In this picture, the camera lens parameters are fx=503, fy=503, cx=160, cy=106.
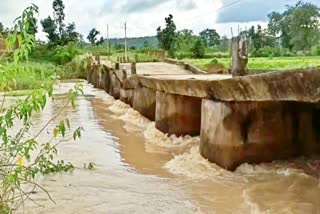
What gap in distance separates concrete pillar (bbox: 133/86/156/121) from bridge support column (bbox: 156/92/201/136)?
2307 millimetres

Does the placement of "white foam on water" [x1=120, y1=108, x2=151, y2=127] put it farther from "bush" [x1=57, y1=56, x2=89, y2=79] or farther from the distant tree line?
"bush" [x1=57, y1=56, x2=89, y2=79]

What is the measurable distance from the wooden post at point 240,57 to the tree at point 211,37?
34778 mm

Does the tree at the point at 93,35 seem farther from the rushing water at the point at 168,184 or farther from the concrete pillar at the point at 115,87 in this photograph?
the rushing water at the point at 168,184

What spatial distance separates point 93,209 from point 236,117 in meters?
2.76

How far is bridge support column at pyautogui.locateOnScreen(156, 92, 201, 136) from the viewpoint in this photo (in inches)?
408

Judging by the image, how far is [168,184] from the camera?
22.6 feet

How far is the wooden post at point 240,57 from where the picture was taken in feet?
26.4

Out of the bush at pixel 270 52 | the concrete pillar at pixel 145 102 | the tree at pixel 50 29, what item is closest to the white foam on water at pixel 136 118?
the concrete pillar at pixel 145 102

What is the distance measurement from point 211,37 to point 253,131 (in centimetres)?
3895

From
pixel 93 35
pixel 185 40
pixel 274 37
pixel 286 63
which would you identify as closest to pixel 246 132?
pixel 286 63

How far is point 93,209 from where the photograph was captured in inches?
222

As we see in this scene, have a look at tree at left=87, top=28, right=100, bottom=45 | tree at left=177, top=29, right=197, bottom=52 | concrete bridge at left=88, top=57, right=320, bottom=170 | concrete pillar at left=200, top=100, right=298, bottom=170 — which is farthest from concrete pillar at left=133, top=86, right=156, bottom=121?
tree at left=87, top=28, right=100, bottom=45

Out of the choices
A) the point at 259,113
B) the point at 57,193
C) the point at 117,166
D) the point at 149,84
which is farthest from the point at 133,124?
the point at 57,193

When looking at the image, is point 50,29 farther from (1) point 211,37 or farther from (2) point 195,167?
(2) point 195,167
